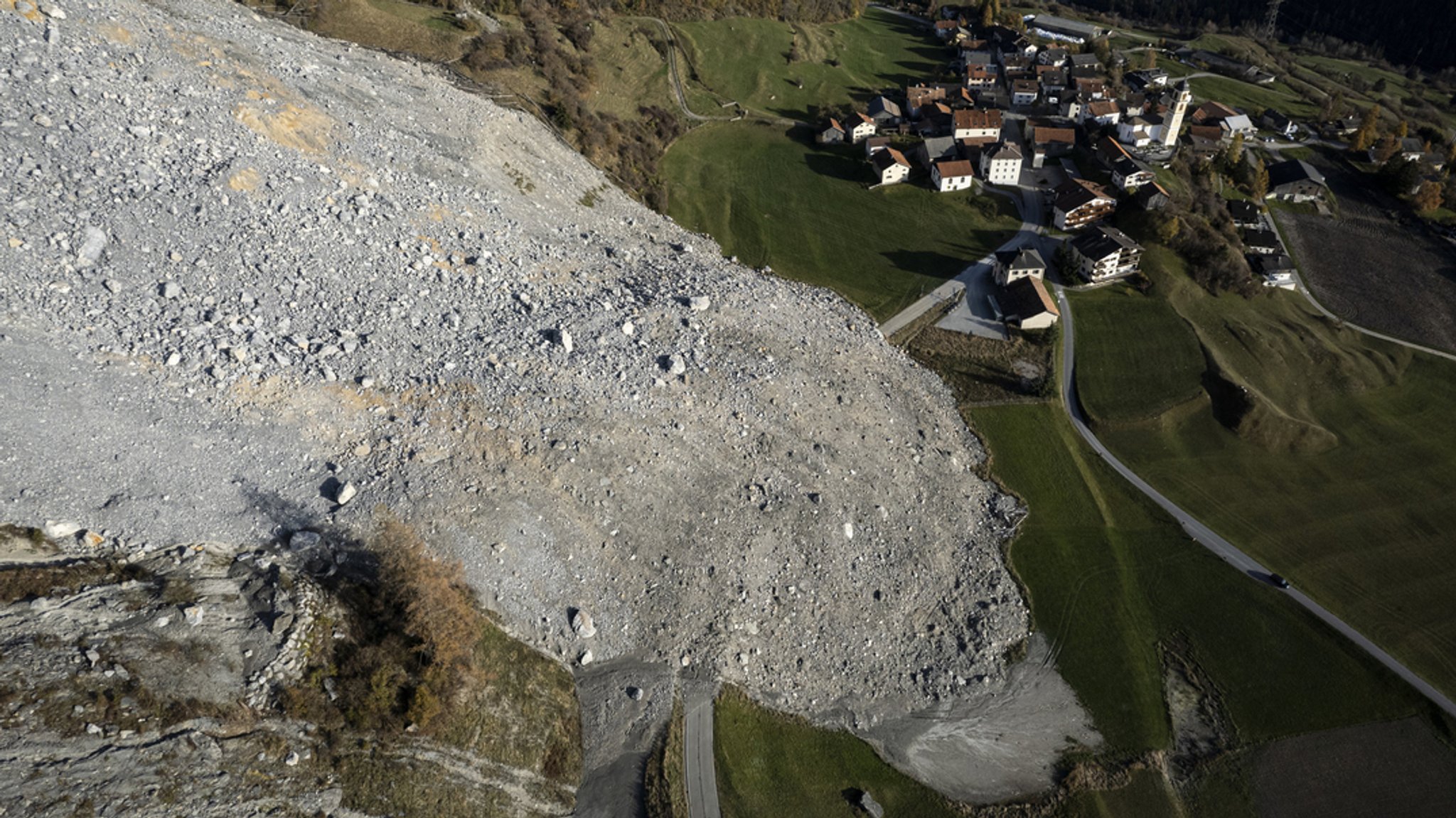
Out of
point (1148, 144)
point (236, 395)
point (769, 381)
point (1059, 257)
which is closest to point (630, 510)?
point (769, 381)

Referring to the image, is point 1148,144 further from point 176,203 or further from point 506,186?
point 176,203

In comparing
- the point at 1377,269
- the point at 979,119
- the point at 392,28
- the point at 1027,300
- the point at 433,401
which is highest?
the point at 392,28

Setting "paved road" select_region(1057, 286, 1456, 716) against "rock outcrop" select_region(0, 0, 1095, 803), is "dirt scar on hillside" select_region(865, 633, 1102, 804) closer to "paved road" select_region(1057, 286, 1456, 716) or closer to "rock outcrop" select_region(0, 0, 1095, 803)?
"rock outcrop" select_region(0, 0, 1095, 803)

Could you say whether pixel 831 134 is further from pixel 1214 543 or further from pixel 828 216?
pixel 1214 543

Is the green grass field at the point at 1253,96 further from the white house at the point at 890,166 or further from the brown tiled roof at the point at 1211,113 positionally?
the white house at the point at 890,166

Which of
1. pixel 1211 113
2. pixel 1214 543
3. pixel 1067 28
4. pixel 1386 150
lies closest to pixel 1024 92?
pixel 1211 113

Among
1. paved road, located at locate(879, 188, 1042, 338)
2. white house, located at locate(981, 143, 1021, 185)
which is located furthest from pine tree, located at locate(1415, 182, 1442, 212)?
white house, located at locate(981, 143, 1021, 185)
